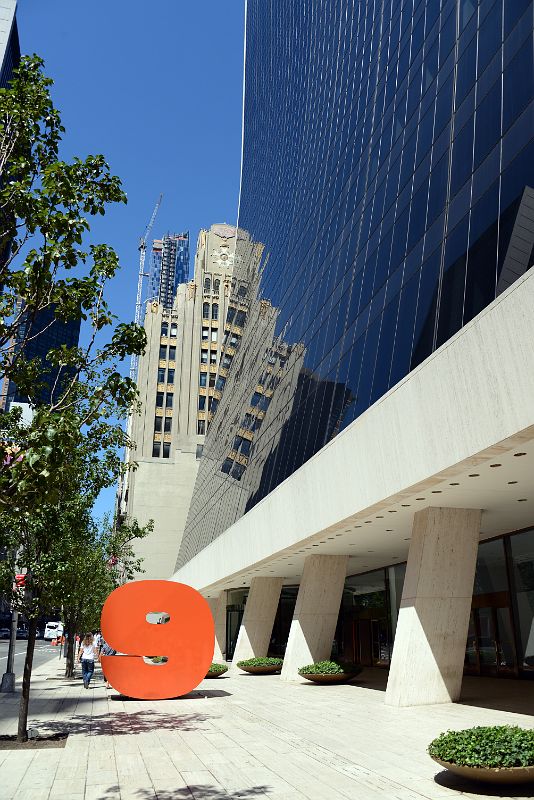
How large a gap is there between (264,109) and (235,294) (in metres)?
17.4

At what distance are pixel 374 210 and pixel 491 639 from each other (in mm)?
15831

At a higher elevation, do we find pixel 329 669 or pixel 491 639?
pixel 491 639

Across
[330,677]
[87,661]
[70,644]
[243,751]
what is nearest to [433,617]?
[243,751]

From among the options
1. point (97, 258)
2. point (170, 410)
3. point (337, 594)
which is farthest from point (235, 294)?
point (97, 258)

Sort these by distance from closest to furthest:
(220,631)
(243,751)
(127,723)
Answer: (243,751) < (127,723) < (220,631)

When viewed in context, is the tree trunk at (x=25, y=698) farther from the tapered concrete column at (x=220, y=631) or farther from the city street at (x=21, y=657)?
the tapered concrete column at (x=220, y=631)

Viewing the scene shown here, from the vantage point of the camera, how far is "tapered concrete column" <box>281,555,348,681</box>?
2633 cm

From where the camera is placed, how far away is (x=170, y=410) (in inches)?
3730

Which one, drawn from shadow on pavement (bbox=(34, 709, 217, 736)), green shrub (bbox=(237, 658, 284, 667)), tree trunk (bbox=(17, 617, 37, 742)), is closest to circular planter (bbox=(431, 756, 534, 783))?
shadow on pavement (bbox=(34, 709, 217, 736))

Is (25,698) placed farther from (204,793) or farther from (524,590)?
(524,590)

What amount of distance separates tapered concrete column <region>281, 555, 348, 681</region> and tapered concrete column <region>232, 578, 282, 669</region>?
29.3 feet

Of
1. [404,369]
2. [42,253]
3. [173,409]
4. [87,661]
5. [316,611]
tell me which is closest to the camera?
[42,253]

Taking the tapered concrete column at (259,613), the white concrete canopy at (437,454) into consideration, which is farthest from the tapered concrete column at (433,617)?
the tapered concrete column at (259,613)

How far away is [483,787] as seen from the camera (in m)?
8.38
